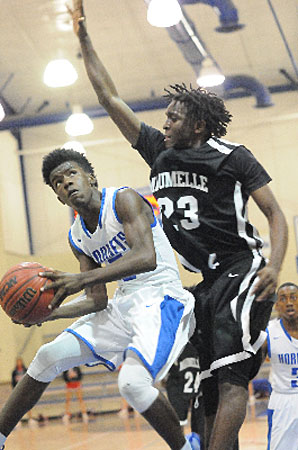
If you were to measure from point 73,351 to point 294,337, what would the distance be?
10.0ft

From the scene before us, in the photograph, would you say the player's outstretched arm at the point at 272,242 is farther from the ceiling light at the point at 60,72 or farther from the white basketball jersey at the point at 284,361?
the ceiling light at the point at 60,72

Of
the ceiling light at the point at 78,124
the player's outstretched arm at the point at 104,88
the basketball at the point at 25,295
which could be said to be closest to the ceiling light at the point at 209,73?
the ceiling light at the point at 78,124

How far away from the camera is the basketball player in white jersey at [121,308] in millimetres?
3721

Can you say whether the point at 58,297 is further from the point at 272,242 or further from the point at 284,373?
the point at 284,373

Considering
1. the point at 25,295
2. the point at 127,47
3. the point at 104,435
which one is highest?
Answer: the point at 127,47

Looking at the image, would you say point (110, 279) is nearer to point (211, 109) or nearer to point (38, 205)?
point (211, 109)

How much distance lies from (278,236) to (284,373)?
10.0ft

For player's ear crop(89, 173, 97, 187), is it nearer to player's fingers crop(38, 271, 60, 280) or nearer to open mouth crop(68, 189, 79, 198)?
open mouth crop(68, 189, 79, 198)

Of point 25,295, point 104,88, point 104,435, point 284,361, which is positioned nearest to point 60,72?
point 104,435

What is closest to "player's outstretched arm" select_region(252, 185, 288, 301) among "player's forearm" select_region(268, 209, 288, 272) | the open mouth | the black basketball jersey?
"player's forearm" select_region(268, 209, 288, 272)

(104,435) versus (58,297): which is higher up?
(58,297)

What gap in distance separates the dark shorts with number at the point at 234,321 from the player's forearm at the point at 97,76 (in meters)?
1.16

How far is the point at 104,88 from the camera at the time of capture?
4164mm

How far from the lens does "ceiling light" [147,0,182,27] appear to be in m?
9.23
